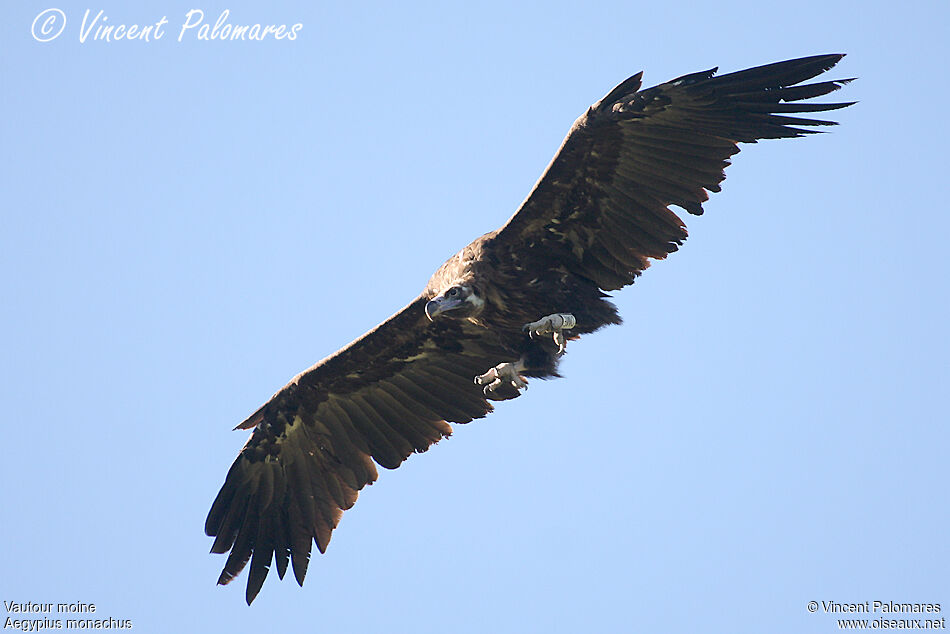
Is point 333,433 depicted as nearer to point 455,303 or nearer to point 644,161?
point 455,303

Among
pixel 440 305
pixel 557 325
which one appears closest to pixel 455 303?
pixel 440 305

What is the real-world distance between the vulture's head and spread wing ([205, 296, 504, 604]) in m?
1.40

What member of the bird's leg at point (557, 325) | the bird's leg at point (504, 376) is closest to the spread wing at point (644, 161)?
the bird's leg at point (557, 325)

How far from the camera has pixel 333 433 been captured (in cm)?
1553

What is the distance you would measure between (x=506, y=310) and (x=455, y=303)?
1.93 feet

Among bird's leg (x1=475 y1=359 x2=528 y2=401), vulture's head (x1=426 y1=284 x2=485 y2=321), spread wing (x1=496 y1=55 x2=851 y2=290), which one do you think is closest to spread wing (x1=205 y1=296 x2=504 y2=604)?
bird's leg (x1=475 y1=359 x2=528 y2=401)

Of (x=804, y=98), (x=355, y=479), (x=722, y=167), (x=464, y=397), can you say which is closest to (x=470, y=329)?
(x=464, y=397)

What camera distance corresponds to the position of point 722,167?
12984 millimetres

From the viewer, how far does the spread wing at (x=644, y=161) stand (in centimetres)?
1275

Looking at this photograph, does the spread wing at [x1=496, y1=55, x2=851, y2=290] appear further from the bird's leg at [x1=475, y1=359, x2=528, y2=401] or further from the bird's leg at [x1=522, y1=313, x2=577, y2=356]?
the bird's leg at [x1=475, y1=359, x2=528, y2=401]

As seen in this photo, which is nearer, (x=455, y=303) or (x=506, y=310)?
(x=455, y=303)

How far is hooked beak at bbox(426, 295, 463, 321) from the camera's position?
1338cm

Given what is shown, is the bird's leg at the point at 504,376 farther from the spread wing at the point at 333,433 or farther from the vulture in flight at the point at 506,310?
the spread wing at the point at 333,433

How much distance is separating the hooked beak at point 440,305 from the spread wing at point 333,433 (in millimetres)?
1456
